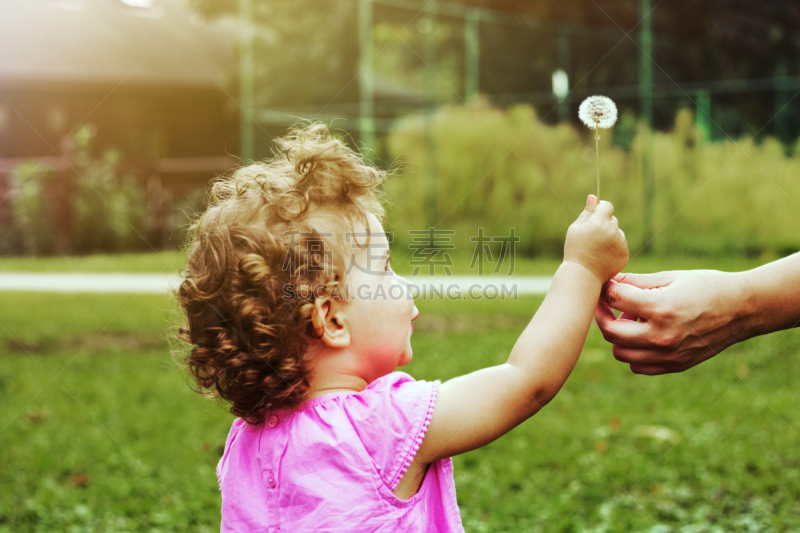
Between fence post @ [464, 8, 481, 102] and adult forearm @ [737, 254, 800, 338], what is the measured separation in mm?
10462

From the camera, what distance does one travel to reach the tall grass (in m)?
9.73

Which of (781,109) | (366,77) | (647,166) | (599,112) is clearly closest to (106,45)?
(366,77)

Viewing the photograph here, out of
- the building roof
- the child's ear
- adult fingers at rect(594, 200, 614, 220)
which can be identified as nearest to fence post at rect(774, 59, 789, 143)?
adult fingers at rect(594, 200, 614, 220)

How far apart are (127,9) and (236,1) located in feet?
11.0

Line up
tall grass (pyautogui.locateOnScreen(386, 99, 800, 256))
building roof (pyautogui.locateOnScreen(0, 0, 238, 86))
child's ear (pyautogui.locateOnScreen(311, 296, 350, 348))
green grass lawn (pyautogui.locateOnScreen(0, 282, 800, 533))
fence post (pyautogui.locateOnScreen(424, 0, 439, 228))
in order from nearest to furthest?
child's ear (pyautogui.locateOnScreen(311, 296, 350, 348)) < green grass lawn (pyautogui.locateOnScreen(0, 282, 800, 533)) < tall grass (pyautogui.locateOnScreen(386, 99, 800, 256)) < fence post (pyautogui.locateOnScreen(424, 0, 439, 228)) < building roof (pyautogui.locateOnScreen(0, 0, 238, 86))

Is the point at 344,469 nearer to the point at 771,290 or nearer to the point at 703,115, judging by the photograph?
the point at 771,290

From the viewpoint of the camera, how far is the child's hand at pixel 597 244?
143 cm

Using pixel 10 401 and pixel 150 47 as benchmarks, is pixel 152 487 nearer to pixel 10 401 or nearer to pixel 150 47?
pixel 10 401

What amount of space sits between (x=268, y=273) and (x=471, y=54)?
11665 mm

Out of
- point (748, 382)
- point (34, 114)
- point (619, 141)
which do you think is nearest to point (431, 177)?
point (619, 141)

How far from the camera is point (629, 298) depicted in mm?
1607

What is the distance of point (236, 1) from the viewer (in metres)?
19.7

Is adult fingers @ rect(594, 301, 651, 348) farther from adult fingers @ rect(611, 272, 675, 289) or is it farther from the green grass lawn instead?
the green grass lawn

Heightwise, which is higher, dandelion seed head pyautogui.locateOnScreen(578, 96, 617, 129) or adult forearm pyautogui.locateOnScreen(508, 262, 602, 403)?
dandelion seed head pyautogui.locateOnScreen(578, 96, 617, 129)
